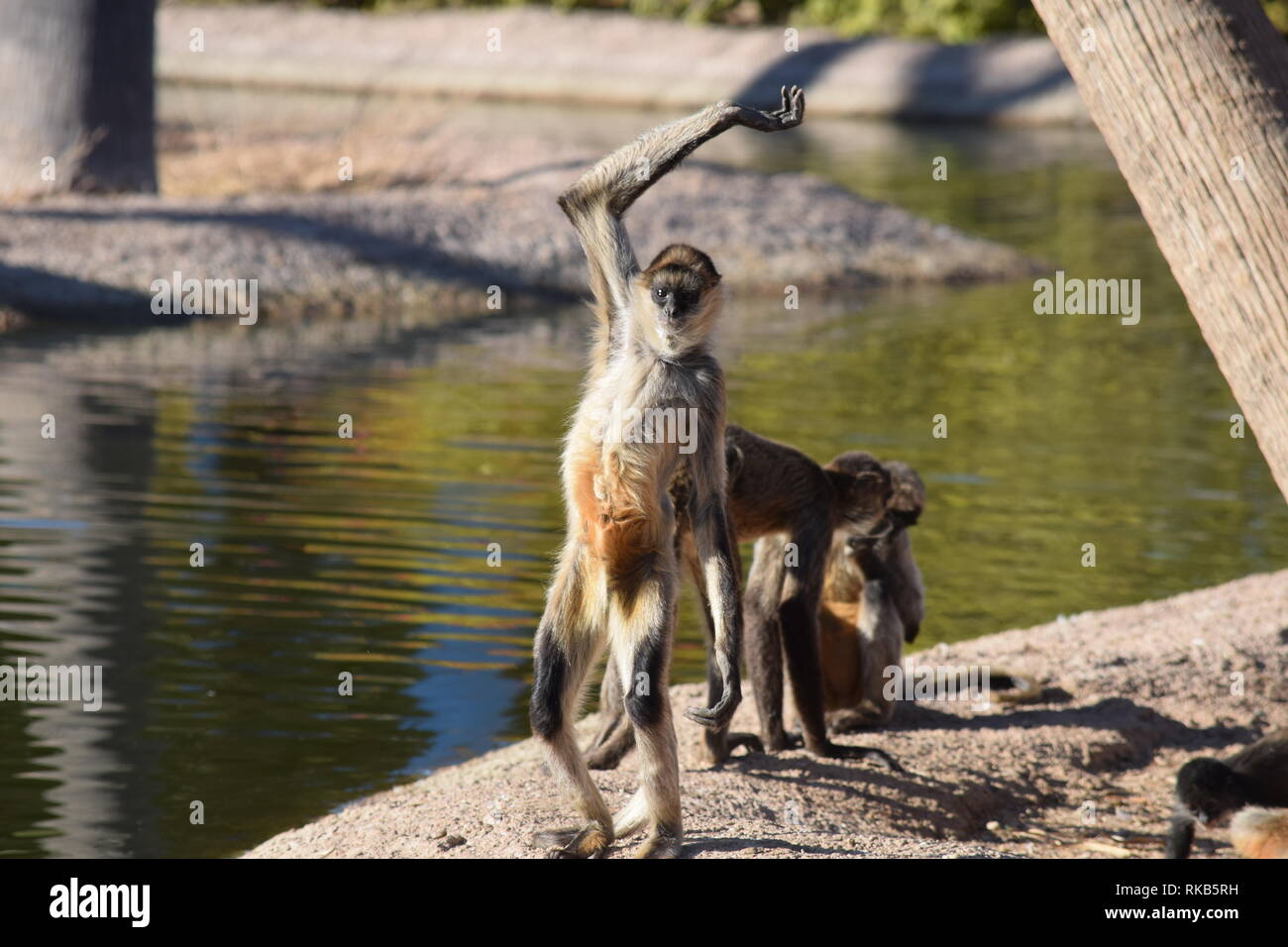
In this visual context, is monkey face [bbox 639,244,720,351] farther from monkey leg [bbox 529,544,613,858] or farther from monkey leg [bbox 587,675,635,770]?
monkey leg [bbox 587,675,635,770]

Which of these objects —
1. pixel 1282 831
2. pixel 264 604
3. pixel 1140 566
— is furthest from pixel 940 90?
pixel 1282 831

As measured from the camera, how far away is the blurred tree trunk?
19391mm

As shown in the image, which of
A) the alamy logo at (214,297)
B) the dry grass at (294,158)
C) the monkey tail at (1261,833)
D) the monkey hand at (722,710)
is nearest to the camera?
the monkey hand at (722,710)

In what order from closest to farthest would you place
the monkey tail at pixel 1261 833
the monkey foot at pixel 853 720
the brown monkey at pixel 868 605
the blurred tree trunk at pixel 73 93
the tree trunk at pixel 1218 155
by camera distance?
the tree trunk at pixel 1218 155 → the monkey tail at pixel 1261 833 → the brown monkey at pixel 868 605 → the monkey foot at pixel 853 720 → the blurred tree trunk at pixel 73 93

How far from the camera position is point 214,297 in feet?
58.7

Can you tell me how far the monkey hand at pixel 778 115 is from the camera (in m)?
5.02

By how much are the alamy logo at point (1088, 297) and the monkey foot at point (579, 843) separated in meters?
15.7

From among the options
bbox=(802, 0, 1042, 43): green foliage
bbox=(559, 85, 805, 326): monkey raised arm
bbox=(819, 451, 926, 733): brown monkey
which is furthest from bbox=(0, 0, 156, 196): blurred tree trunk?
bbox=(802, 0, 1042, 43): green foliage

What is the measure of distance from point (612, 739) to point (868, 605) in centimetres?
147

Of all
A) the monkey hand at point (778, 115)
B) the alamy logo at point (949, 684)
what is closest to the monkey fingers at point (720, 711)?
the monkey hand at point (778, 115)

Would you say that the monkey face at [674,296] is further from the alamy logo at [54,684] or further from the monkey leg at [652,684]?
the alamy logo at [54,684]

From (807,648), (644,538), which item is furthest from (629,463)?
(807,648)

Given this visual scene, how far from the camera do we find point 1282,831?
5.89 m
